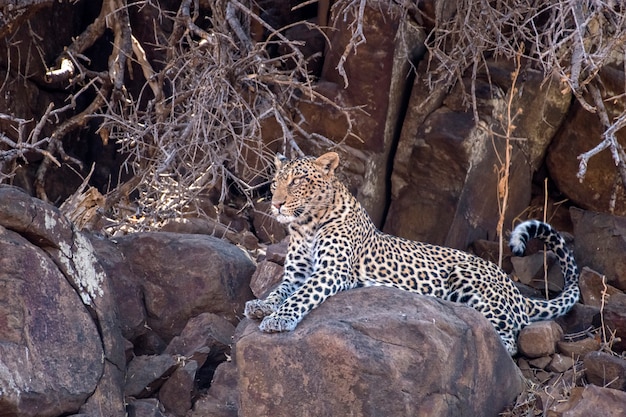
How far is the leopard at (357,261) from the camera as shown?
25.5 ft

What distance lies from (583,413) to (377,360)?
4.66 ft

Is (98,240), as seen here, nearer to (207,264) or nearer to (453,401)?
(207,264)

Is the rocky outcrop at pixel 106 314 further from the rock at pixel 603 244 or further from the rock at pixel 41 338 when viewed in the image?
the rock at pixel 603 244

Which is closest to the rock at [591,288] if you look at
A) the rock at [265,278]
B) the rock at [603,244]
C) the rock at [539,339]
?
the rock at [603,244]

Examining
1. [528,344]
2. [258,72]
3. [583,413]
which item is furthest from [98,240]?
[583,413]

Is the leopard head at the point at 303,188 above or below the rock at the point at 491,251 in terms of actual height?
above

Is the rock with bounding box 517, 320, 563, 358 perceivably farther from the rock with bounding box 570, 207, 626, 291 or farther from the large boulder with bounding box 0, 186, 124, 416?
the large boulder with bounding box 0, 186, 124, 416

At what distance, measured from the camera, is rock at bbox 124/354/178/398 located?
7391 mm

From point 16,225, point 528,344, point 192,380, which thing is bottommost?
point 192,380

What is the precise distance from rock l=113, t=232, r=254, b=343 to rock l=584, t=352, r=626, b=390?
292cm

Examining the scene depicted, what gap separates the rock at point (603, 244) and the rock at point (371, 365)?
109 inches

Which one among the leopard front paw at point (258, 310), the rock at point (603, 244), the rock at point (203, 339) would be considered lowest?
the rock at point (203, 339)

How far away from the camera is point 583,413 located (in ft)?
21.5

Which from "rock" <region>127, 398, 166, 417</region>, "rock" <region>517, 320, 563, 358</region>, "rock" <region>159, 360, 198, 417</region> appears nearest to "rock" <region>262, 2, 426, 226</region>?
"rock" <region>517, 320, 563, 358</region>
